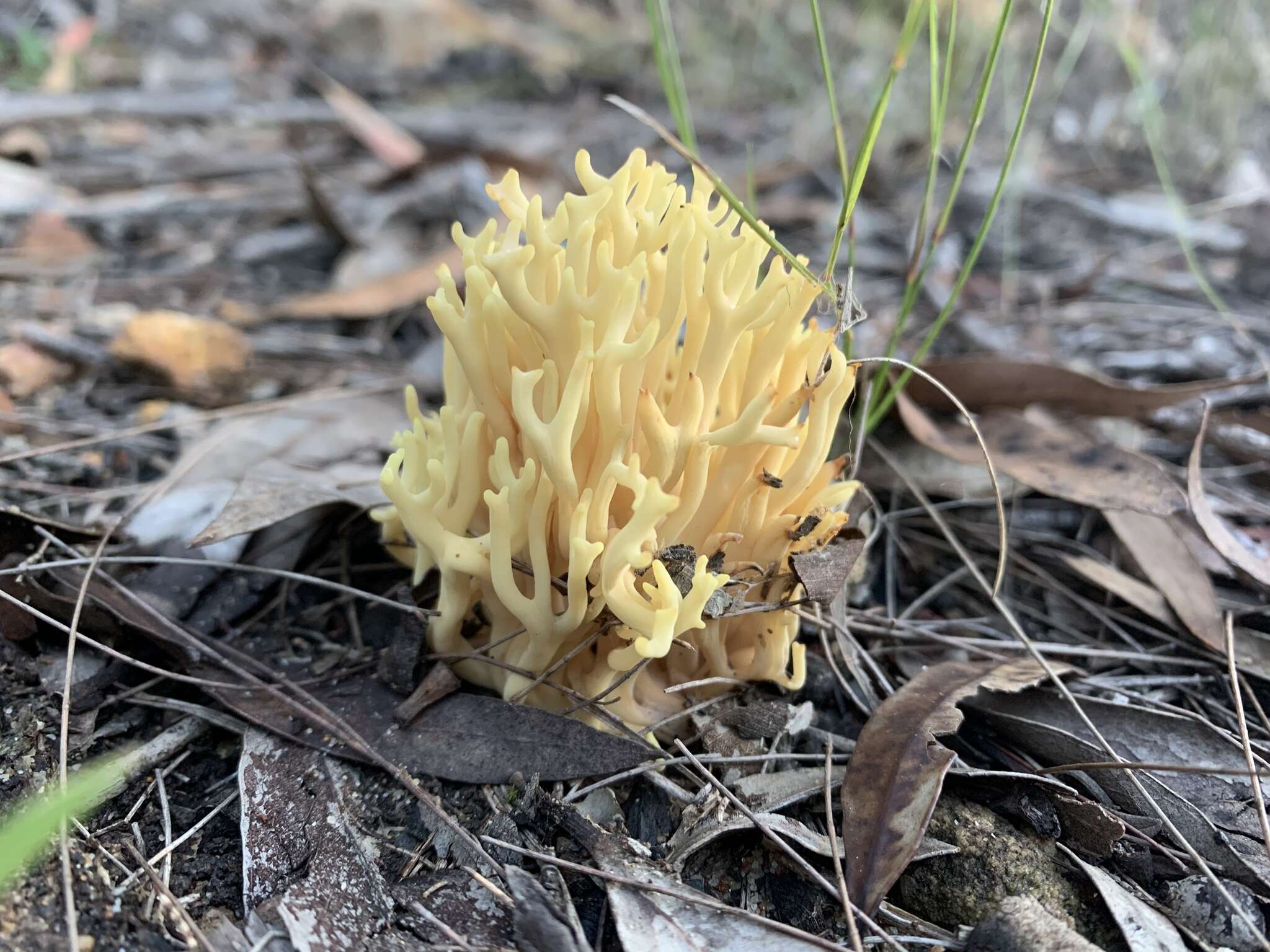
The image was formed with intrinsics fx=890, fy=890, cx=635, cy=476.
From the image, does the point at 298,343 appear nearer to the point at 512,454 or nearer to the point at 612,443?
the point at 512,454

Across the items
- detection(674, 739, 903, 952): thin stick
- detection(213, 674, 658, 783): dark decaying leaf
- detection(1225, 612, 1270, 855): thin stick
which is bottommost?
detection(213, 674, 658, 783): dark decaying leaf

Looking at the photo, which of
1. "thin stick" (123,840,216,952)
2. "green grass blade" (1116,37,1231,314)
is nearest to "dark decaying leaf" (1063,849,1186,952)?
"thin stick" (123,840,216,952)

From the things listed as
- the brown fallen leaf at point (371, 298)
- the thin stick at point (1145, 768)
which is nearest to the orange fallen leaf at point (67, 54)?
the brown fallen leaf at point (371, 298)

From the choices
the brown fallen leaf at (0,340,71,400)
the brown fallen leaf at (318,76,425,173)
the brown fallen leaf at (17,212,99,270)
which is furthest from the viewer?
the brown fallen leaf at (318,76,425,173)

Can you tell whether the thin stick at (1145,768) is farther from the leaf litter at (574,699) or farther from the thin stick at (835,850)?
the thin stick at (835,850)

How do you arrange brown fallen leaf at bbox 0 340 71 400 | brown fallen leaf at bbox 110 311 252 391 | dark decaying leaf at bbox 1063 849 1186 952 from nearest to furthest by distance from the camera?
dark decaying leaf at bbox 1063 849 1186 952, brown fallen leaf at bbox 0 340 71 400, brown fallen leaf at bbox 110 311 252 391

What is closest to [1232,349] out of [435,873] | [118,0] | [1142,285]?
[1142,285]

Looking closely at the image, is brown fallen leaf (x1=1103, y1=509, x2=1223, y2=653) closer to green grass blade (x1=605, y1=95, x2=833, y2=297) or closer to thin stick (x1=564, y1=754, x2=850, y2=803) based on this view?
thin stick (x1=564, y1=754, x2=850, y2=803)
